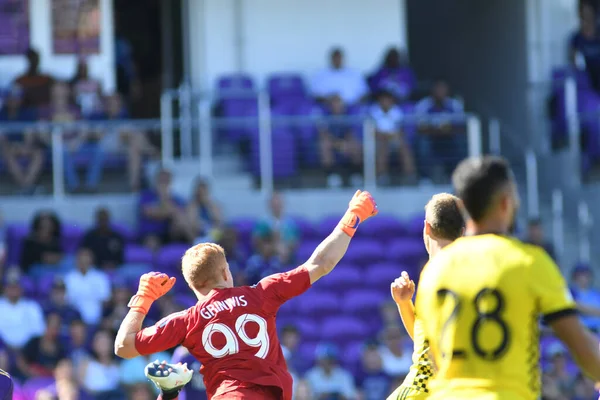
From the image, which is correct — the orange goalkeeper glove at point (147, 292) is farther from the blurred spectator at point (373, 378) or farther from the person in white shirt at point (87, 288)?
the person in white shirt at point (87, 288)

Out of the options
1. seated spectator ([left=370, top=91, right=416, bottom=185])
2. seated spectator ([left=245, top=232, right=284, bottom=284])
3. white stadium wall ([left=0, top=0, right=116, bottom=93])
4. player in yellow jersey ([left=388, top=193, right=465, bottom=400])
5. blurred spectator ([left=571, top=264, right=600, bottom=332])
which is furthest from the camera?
white stadium wall ([left=0, top=0, right=116, bottom=93])

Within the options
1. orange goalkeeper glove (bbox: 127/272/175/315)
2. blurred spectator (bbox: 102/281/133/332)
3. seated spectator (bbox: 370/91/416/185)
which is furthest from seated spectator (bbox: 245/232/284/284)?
orange goalkeeper glove (bbox: 127/272/175/315)

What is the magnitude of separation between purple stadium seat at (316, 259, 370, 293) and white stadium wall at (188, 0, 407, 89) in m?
4.12

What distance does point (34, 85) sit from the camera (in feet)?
51.6

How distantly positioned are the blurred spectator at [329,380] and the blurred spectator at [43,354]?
2.62 meters

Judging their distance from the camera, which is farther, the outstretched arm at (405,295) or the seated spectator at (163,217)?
the seated spectator at (163,217)

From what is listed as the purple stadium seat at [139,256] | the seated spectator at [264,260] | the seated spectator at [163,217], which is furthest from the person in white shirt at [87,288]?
the seated spectator at [264,260]

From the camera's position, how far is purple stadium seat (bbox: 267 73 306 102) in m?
16.4

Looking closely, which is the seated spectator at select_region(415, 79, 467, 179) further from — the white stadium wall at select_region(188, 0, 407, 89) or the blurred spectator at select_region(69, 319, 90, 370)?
the blurred spectator at select_region(69, 319, 90, 370)

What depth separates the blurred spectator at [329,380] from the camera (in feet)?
41.5

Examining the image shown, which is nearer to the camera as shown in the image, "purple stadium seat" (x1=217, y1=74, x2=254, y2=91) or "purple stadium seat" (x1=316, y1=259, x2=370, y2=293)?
"purple stadium seat" (x1=316, y1=259, x2=370, y2=293)

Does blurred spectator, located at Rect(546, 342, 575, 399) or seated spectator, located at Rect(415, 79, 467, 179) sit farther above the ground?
seated spectator, located at Rect(415, 79, 467, 179)

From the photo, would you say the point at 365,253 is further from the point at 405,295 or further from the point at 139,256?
the point at 405,295

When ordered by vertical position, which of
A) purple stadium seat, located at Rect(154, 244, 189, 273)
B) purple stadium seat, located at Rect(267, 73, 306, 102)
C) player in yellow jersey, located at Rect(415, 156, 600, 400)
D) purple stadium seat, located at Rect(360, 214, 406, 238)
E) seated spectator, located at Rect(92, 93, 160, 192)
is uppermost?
purple stadium seat, located at Rect(267, 73, 306, 102)
